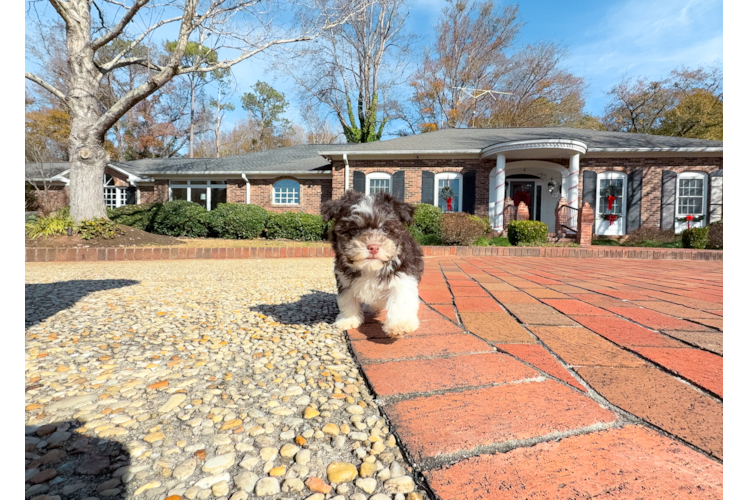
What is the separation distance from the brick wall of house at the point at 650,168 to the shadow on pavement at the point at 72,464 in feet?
56.0

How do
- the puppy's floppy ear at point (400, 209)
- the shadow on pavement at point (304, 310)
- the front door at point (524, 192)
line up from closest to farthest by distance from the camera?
the puppy's floppy ear at point (400, 209) → the shadow on pavement at point (304, 310) → the front door at point (524, 192)

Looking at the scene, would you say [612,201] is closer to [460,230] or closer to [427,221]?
[427,221]

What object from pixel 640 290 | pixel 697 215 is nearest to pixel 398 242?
pixel 640 290

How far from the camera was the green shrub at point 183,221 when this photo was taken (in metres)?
12.5

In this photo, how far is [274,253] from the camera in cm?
827

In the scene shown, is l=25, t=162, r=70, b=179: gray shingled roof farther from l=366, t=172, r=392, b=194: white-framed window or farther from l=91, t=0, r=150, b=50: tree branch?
l=366, t=172, r=392, b=194: white-framed window

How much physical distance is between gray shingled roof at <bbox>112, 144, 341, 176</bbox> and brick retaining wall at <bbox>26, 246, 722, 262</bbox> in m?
9.64

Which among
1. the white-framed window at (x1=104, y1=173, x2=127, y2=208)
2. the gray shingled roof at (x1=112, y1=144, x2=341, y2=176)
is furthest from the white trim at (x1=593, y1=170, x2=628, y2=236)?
the white-framed window at (x1=104, y1=173, x2=127, y2=208)

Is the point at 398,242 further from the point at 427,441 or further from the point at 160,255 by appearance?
the point at 160,255

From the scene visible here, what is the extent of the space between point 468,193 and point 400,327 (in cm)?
1400

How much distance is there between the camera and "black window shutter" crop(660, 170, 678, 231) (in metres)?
14.2

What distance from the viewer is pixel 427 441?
102 centimetres

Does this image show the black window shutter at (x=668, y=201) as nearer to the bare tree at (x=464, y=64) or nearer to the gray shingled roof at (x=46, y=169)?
the bare tree at (x=464, y=64)

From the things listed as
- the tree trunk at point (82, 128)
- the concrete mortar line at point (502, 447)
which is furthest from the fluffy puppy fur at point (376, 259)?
the tree trunk at point (82, 128)
